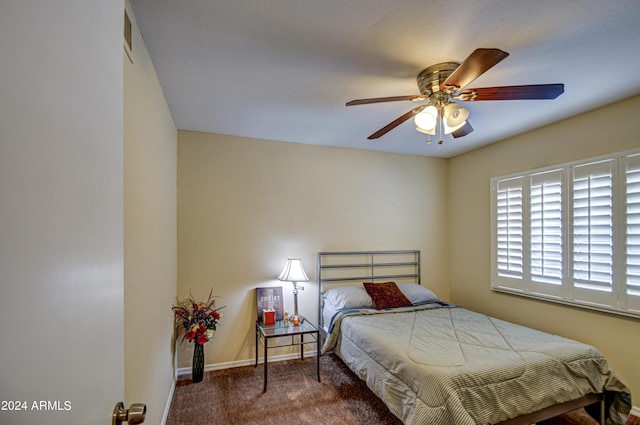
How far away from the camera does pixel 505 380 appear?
6.23 feet

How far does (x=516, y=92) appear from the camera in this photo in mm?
1752

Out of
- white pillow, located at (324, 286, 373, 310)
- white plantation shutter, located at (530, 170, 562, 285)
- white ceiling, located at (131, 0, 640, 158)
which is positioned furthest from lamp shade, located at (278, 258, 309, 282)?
white plantation shutter, located at (530, 170, 562, 285)

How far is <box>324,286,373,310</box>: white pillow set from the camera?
3.28 meters

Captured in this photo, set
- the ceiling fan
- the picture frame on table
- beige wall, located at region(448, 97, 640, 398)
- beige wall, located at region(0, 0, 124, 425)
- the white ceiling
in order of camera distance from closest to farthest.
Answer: beige wall, located at region(0, 0, 124, 425) < the white ceiling < the ceiling fan < beige wall, located at region(448, 97, 640, 398) < the picture frame on table

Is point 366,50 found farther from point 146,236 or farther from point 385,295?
point 385,295

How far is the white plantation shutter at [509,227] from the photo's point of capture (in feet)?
10.6

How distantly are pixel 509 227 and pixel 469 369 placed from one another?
2030mm

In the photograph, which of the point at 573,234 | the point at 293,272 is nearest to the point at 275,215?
the point at 293,272

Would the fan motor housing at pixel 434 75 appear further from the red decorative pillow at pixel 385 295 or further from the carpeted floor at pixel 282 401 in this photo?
the carpeted floor at pixel 282 401

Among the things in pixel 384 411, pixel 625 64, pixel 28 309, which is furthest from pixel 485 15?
pixel 384 411

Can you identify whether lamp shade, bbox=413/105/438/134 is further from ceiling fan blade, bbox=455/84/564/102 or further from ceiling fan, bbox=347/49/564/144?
ceiling fan blade, bbox=455/84/564/102

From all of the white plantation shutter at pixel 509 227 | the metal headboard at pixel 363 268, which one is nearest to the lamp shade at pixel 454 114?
the white plantation shutter at pixel 509 227

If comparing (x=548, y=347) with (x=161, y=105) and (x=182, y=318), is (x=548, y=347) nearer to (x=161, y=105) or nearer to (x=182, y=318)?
(x=182, y=318)

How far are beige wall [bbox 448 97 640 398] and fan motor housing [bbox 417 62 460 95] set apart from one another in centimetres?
175
